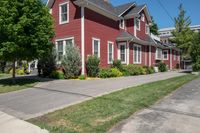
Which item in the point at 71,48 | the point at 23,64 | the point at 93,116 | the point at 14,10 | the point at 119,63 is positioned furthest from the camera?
the point at 23,64

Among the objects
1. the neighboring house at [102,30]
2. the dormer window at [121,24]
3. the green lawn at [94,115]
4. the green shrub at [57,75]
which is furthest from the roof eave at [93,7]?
the green lawn at [94,115]

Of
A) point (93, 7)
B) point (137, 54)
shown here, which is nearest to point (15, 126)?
point (93, 7)

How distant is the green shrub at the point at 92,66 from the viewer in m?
18.9

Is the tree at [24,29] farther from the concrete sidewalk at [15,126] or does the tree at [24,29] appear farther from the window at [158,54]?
the window at [158,54]

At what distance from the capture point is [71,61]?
59.2 feet

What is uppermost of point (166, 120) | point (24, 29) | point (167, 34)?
point (167, 34)

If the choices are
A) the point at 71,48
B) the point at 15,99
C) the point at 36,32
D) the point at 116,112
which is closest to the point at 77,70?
the point at 71,48

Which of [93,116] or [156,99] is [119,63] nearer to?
[156,99]

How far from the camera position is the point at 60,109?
789cm

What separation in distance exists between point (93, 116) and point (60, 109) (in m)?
1.56

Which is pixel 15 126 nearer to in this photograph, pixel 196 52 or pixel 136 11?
pixel 196 52

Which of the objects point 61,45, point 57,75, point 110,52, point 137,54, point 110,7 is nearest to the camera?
point 57,75

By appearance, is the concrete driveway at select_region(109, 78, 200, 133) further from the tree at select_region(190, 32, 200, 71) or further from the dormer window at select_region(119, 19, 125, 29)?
the dormer window at select_region(119, 19, 125, 29)

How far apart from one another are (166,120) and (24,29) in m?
10.7
